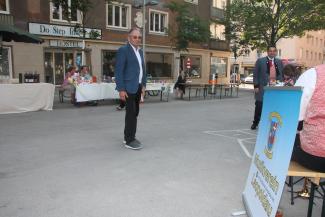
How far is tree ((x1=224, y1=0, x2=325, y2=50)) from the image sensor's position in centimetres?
2659

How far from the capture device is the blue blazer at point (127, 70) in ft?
21.6

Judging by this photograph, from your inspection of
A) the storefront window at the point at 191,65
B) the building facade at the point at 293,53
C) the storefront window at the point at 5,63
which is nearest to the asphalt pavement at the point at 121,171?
the storefront window at the point at 5,63

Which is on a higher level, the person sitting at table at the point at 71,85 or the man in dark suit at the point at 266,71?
the man in dark suit at the point at 266,71

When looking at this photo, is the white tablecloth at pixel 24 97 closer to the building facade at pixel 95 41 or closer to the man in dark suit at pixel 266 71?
the man in dark suit at pixel 266 71

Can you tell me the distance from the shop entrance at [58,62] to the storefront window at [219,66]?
16.3 m

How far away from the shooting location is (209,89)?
72.1ft

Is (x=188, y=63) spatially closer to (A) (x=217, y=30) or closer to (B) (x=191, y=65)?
(B) (x=191, y=65)

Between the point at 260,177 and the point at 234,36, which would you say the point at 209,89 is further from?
the point at 260,177

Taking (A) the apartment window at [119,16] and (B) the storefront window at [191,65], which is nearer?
(A) the apartment window at [119,16]

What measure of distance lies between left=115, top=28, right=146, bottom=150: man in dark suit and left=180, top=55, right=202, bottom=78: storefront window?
991 inches

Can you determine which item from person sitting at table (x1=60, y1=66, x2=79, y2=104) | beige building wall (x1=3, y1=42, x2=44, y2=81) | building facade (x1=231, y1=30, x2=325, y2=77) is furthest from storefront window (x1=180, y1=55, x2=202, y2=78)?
building facade (x1=231, y1=30, x2=325, y2=77)

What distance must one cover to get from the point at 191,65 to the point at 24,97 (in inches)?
910

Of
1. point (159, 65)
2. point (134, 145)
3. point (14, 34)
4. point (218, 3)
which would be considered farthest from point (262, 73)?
point (218, 3)

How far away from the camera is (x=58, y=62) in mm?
22953
